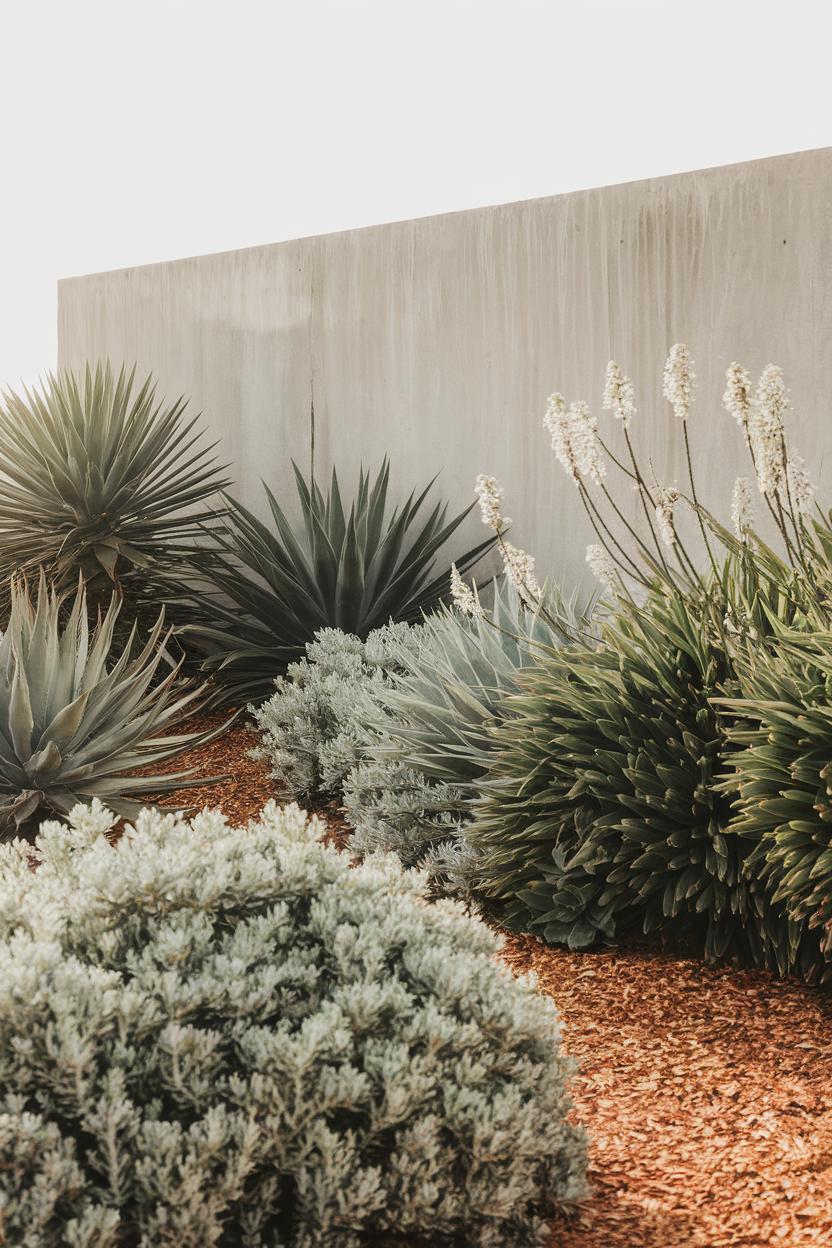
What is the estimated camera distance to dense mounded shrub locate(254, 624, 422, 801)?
16.6 ft

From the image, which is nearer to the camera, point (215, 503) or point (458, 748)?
point (458, 748)

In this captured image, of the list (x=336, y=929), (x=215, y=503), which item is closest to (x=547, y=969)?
(x=336, y=929)

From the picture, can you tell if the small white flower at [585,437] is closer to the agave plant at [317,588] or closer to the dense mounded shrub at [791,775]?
the dense mounded shrub at [791,775]

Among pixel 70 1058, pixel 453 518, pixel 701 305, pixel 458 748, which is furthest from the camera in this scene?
pixel 453 518

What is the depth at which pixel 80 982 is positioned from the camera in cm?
186

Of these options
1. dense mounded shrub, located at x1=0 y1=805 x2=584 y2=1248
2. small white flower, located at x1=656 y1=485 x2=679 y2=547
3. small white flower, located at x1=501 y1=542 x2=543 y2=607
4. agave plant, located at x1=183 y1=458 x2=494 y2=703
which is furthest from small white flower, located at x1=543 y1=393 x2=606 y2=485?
agave plant, located at x1=183 y1=458 x2=494 y2=703

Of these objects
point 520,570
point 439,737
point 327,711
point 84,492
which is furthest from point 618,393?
point 84,492

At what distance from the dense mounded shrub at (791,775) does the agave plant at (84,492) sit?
13.5 ft

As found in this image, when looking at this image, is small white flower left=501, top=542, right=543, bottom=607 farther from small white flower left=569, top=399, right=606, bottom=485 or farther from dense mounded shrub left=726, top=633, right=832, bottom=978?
dense mounded shrub left=726, top=633, right=832, bottom=978

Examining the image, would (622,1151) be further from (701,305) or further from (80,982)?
(701,305)

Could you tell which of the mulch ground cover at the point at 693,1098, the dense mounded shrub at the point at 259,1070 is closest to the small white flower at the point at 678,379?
the mulch ground cover at the point at 693,1098

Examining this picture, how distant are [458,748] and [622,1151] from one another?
2.00m

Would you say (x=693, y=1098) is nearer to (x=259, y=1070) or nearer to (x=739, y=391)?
(x=259, y=1070)

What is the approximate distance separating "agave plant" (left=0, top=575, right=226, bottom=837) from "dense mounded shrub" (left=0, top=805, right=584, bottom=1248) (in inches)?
91.2
